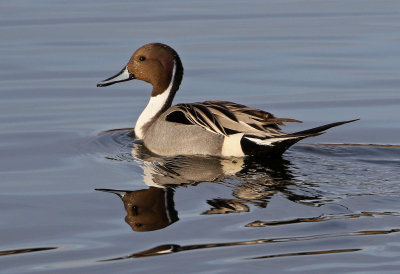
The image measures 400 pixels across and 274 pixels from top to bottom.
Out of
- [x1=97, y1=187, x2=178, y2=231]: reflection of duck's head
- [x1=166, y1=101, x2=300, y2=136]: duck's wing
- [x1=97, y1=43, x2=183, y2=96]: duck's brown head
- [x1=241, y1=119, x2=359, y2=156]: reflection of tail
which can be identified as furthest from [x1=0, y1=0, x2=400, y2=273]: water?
[x1=97, y1=43, x2=183, y2=96]: duck's brown head

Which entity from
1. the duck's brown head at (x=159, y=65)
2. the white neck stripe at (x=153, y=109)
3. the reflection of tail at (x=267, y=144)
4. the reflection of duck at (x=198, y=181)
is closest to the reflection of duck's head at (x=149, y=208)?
the reflection of duck at (x=198, y=181)

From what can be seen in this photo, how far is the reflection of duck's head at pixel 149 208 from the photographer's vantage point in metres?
7.14

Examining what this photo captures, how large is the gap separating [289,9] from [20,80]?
5691 millimetres

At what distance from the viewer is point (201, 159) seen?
9.27 meters

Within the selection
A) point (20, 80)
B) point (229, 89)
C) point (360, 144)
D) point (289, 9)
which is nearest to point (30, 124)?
point (20, 80)

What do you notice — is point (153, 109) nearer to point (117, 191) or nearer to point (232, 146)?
point (232, 146)

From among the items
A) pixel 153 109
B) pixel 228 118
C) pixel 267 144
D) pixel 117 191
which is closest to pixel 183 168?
pixel 228 118

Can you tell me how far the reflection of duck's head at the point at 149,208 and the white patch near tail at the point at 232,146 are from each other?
131cm

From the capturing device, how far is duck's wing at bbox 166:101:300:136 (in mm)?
9086

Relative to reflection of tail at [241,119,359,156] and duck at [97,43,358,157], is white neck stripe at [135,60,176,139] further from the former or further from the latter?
reflection of tail at [241,119,359,156]

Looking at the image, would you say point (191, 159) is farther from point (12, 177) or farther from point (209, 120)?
point (12, 177)

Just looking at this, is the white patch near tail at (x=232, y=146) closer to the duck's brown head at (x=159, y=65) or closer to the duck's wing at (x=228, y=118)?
the duck's wing at (x=228, y=118)

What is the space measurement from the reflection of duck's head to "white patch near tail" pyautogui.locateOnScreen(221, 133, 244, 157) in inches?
51.7

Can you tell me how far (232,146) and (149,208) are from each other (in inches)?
71.1
